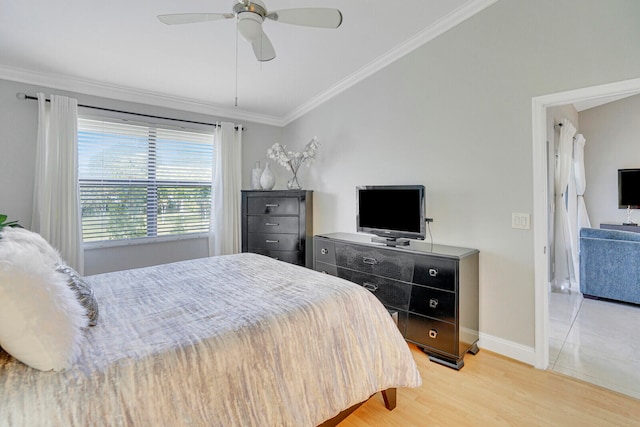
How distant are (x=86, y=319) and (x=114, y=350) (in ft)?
0.81

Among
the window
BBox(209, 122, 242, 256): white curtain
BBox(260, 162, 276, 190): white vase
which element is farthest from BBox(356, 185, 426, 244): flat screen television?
the window

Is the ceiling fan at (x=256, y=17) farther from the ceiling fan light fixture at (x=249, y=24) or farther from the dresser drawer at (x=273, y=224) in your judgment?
the dresser drawer at (x=273, y=224)

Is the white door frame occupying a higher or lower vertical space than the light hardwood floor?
higher

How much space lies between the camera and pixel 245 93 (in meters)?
3.78

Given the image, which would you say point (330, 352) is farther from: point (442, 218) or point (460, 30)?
point (460, 30)

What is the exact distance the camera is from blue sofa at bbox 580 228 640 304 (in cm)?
334

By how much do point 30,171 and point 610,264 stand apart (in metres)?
6.40

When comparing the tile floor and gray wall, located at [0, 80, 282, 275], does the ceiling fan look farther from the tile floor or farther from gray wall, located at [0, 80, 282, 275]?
the tile floor

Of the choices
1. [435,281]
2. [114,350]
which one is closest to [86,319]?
[114,350]

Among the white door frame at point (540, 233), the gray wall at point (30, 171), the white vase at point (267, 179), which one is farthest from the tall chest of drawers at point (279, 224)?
the white door frame at point (540, 233)

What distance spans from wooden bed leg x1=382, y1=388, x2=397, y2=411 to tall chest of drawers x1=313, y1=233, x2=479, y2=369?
2.34 feet

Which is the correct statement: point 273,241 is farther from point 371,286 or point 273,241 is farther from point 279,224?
point 371,286

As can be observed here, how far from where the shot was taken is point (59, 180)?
119 inches

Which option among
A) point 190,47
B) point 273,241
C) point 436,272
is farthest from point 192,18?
point 273,241
